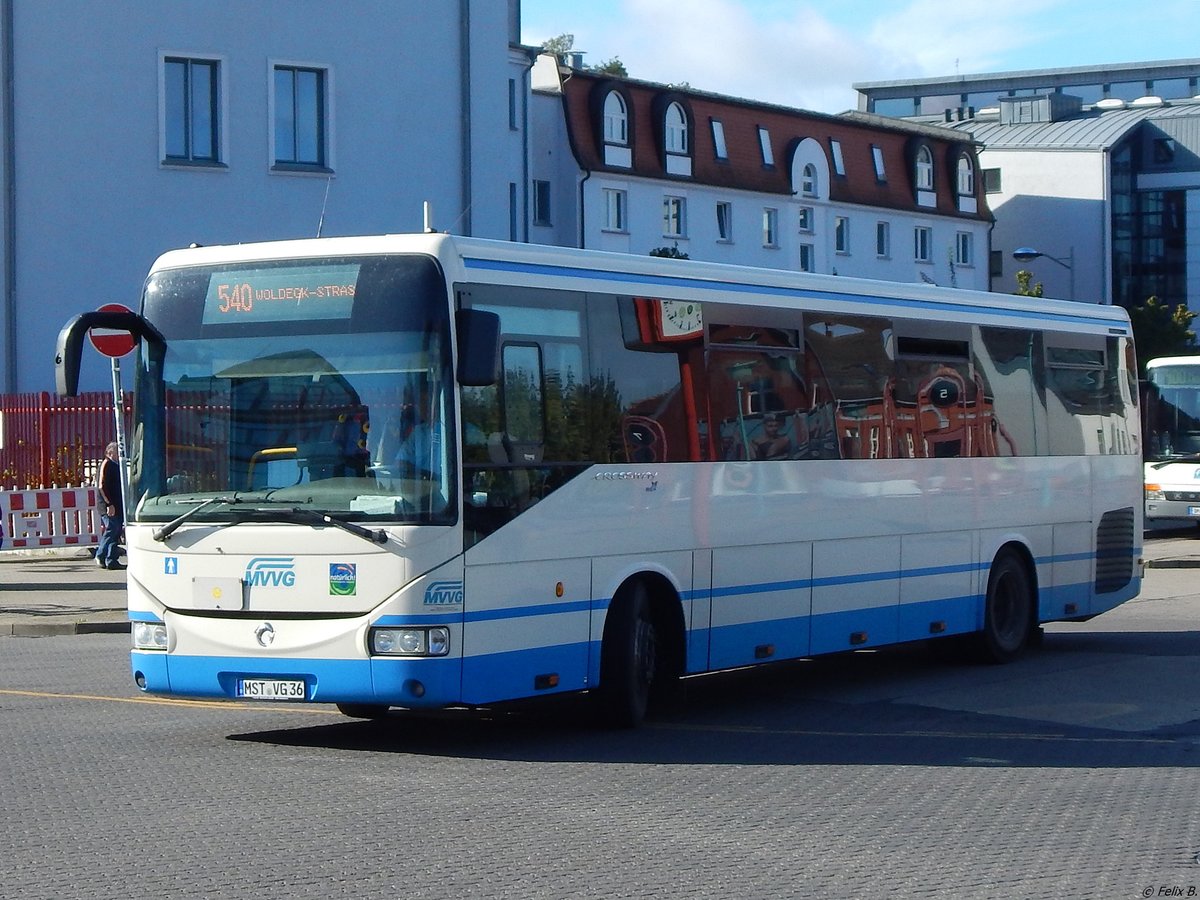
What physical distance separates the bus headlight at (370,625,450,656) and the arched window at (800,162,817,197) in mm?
60938

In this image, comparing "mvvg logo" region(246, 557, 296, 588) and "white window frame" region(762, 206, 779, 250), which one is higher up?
"white window frame" region(762, 206, 779, 250)

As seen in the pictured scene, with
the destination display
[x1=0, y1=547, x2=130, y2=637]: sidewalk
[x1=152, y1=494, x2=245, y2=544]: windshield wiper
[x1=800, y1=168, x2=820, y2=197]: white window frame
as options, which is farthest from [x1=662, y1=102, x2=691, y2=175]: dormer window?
[x1=152, y1=494, x2=245, y2=544]: windshield wiper

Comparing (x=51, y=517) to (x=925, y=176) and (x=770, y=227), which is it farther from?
(x=925, y=176)

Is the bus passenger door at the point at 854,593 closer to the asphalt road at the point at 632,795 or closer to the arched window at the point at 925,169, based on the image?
the asphalt road at the point at 632,795

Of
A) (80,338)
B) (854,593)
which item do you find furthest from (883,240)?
(80,338)

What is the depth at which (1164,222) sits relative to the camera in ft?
304

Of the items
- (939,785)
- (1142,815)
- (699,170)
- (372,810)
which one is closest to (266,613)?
(372,810)

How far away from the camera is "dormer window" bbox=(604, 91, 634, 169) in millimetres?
61219

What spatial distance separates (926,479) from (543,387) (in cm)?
453

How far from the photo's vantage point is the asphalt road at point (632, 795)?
717cm

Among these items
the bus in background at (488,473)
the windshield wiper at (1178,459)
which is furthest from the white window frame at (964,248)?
the bus in background at (488,473)

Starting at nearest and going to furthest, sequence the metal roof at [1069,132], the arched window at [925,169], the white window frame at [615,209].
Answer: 1. the white window frame at [615,209]
2. the arched window at [925,169]
3. the metal roof at [1069,132]

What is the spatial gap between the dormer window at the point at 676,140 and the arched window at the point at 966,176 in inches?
693

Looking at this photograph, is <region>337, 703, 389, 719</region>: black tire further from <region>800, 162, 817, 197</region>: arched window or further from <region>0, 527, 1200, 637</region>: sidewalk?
<region>800, 162, 817, 197</region>: arched window
